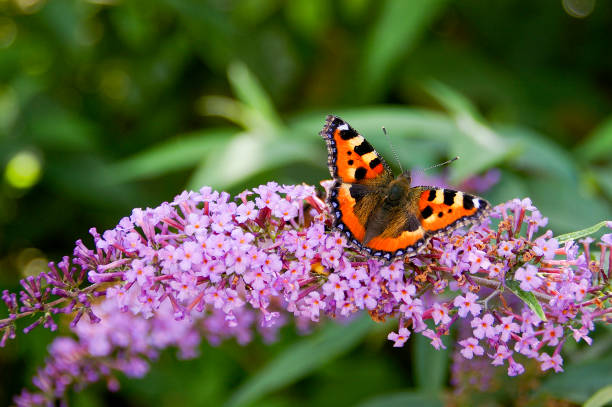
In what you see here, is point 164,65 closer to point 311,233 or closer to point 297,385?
point 297,385

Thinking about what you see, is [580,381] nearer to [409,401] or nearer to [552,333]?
[409,401]

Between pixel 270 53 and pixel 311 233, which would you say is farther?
pixel 270 53

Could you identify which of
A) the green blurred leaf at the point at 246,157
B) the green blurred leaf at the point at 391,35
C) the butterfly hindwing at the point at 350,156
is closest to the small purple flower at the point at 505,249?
the butterfly hindwing at the point at 350,156

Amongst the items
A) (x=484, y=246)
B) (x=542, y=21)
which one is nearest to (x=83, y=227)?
(x=484, y=246)

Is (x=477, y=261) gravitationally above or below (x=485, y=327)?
above

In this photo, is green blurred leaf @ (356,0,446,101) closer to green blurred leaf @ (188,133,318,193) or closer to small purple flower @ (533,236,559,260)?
green blurred leaf @ (188,133,318,193)

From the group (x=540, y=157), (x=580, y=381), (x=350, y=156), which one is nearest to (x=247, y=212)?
(x=350, y=156)

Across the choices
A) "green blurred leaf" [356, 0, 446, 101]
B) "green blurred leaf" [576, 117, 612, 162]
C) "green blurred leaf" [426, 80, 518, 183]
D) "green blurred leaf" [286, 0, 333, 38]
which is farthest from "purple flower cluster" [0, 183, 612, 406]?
"green blurred leaf" [286, 0, 333, 38]
